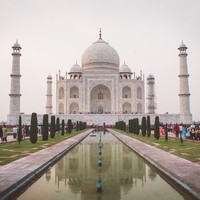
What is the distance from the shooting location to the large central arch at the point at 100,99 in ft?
106

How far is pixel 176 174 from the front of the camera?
4152 mm

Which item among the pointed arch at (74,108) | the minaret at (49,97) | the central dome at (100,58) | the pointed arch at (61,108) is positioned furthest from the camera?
the central dome at (100,58)

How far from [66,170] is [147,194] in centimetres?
197

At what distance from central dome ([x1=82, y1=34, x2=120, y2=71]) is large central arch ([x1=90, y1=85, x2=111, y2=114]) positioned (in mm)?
2316

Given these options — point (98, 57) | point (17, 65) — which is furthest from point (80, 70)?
point (17, 65)

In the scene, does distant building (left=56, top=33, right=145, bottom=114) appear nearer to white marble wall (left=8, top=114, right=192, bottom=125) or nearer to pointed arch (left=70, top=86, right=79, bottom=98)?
pointed arch (left=70, top=86, right=79, bottom=98)

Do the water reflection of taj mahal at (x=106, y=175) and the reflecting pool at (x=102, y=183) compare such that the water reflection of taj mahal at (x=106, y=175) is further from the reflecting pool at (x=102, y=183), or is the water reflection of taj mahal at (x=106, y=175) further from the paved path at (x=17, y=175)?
the paved path at (x=17, y=175)

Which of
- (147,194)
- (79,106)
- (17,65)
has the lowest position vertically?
(147,194)

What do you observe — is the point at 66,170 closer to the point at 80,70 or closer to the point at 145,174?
the point at 145,174

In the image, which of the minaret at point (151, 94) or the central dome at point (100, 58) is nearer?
the central dome at point (100, 58)

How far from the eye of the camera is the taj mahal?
26141 millimetres

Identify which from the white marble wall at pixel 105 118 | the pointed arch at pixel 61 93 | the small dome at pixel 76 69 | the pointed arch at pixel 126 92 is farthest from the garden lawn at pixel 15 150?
the small dome at pixel 76 69

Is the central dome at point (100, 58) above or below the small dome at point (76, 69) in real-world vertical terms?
above

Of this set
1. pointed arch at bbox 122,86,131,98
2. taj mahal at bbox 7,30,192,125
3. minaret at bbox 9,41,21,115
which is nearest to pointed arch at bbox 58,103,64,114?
taj mahal at bbox 7,30,192,125
